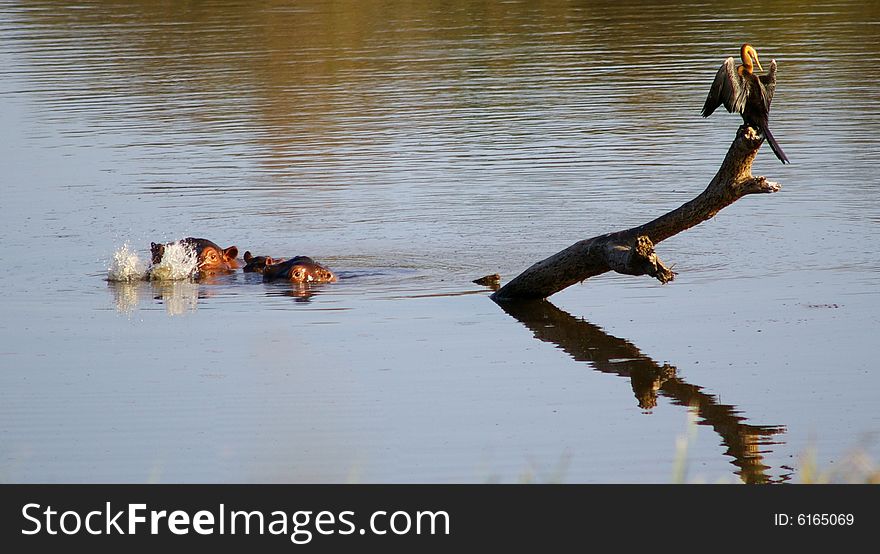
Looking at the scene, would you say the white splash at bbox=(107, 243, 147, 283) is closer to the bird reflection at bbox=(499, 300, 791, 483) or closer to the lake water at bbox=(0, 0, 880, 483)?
the lake water at bbox=(0, 0, 880, 483)

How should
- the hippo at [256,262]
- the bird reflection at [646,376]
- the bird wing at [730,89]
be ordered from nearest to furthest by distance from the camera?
the bird reflection at [646,376], the bird wing at [730,89], the hippo at [256,262]

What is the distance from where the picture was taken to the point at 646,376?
11508 mm

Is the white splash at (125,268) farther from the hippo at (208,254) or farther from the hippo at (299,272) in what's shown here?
the hippo at (299,272)

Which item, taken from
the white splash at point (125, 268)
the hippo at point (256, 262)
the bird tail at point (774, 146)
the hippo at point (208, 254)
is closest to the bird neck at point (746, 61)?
the bird tail at point (774, 146)

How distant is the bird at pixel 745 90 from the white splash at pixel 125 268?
6631 mm

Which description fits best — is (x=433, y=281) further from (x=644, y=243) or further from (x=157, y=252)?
(x=644, y=243)

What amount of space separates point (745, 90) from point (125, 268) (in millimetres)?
6987

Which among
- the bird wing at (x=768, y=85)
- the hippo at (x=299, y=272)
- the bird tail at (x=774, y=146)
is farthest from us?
the hippo at (x=299, y=272)

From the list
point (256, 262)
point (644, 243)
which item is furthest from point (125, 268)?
point (644, 243)

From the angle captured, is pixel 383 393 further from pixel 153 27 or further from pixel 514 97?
pixel 153 27

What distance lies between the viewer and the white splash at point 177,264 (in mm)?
15352

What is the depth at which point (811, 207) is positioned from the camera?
18.0 m

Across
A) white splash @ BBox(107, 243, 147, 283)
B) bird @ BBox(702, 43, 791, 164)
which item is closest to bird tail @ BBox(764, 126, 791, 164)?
bird @ BBox(702, 43, 791, 164)
